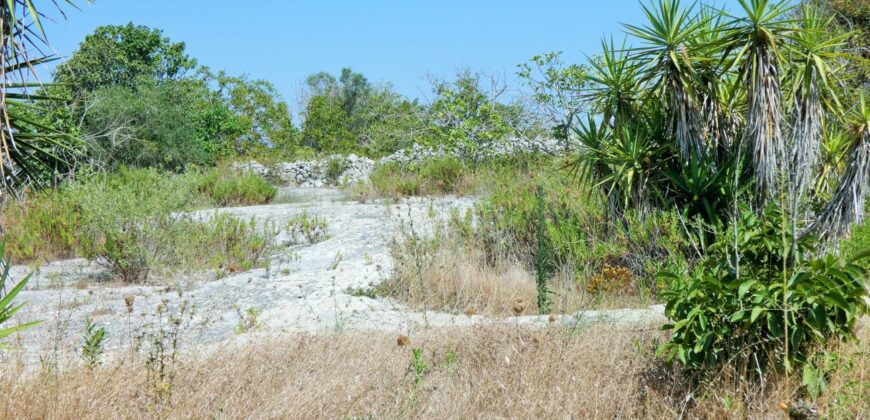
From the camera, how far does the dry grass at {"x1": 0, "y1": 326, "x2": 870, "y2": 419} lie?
3.78m

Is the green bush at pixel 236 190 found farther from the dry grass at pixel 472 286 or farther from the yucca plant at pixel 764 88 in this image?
the yucca plant at pixel 764 88

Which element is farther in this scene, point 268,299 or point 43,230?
point 43,230

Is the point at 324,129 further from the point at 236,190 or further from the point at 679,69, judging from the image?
the point at 679,69

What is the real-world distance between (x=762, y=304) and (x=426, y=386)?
1811 mm

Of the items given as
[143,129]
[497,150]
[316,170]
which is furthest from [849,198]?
[143,129]

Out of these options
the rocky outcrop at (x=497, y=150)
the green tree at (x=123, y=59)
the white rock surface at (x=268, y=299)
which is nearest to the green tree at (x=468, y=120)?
the rocky outcrop at (x=497, y=150)

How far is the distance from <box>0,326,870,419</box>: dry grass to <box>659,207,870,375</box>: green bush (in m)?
0.19

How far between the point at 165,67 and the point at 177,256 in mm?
24908

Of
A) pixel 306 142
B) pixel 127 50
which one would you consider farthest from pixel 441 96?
pixel 306 142

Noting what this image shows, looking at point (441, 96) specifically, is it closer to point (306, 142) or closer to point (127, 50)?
point (127, 50)

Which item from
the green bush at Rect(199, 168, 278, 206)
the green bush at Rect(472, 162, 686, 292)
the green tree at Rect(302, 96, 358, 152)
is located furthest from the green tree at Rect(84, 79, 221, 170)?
the green tree at Rect(302, 96, 358, 152)

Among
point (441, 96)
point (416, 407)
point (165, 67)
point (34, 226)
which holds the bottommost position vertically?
point (416, 407)

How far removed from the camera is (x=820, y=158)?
25.6 feet

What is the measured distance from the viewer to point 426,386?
14.3 ft
